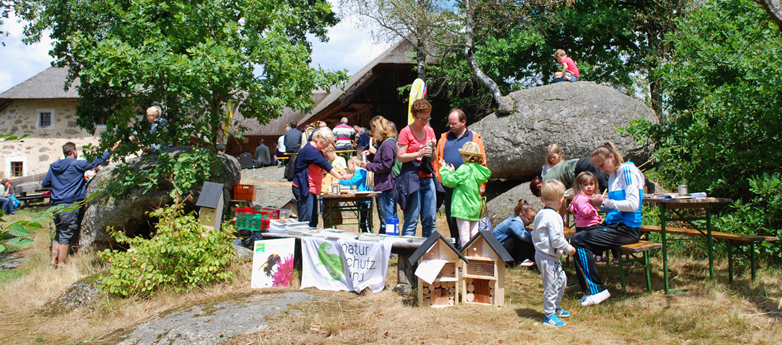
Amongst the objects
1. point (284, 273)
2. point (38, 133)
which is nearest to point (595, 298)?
point (284, 273)

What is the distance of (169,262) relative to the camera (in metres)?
5.18

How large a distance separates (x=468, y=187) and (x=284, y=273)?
2057 millimetres

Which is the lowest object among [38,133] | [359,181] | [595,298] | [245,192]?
[595,298]

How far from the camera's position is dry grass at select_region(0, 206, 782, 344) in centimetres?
370

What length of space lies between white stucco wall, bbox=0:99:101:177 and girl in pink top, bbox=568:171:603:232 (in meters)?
23.3

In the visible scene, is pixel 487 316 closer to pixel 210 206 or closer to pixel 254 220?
pixel 254 220

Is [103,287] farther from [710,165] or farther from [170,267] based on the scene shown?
[710,165]

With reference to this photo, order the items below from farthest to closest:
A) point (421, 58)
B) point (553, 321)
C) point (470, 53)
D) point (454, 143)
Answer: point (421, 58) → point (470, 53) → point (454, 143) → point (553, 321)

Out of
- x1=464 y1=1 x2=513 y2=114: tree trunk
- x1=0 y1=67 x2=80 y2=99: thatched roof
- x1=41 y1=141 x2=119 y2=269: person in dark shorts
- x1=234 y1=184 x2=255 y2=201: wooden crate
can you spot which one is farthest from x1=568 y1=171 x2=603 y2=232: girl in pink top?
x1=0 y1=67 x2=80 y2=99: thatched roof

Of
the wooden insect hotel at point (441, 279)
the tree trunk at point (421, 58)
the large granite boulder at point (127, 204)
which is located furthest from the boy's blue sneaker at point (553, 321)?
the tree trunk at point (421, 58)

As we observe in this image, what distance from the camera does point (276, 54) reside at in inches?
253

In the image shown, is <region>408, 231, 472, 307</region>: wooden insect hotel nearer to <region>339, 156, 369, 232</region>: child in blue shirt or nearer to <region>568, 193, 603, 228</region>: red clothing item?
<region>568, 193, 603, 228</region>: red clothing item

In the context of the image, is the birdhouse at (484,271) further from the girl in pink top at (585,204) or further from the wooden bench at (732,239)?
the wooden bench at (732,239)

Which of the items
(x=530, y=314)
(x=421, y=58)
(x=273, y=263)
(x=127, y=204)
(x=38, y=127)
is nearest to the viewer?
(x=530, y=314)
